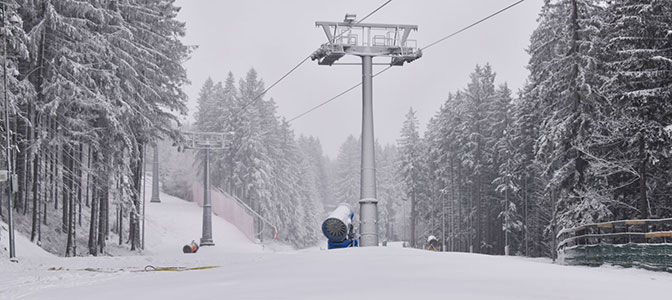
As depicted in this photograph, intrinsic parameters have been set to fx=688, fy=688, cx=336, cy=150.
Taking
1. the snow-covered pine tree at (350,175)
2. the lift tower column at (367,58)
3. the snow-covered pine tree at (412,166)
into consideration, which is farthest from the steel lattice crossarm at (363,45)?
the snow-covered pine tree at (350,175)

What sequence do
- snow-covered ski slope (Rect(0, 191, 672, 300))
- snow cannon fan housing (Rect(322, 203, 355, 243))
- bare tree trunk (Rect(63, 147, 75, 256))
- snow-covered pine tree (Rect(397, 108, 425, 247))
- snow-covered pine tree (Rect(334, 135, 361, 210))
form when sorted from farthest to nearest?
snow-covered pine tree (Rect(334, 135, 361, 210)) < snow-covered pine tree (Rect(397, 108, 425, 247)) < bare tree trunk (Rect(63, 147, 75, 256)) < snow cannon fan housing (Rect(322, 203, 355, 243)) < snow-covered ski slope (Rect(0, 191, 672, 300))

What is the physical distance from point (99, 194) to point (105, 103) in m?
5.48

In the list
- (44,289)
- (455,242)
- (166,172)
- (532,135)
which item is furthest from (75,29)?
(166,172)

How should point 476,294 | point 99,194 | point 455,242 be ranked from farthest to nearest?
point 455,242
point 99,194
point 476,294

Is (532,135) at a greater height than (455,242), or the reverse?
(532,135)

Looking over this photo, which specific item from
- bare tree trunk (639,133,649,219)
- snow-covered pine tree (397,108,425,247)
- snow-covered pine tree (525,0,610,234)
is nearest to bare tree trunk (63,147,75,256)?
snow-covered pine tree (525,0,610,234)

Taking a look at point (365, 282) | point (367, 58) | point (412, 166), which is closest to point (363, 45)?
point (367, 58)

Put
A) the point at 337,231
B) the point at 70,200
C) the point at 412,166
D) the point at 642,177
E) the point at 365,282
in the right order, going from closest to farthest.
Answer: the point at 365,282 < the point at 337,231 < the point at 642,177 < the point at 70,200 < the point at 412,166

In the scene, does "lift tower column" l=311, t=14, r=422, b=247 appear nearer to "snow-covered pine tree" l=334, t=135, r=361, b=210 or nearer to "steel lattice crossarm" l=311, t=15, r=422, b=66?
"steel lattice crossarm" l=311, t=15, r=422, b=66

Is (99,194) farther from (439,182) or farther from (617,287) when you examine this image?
(439,182)

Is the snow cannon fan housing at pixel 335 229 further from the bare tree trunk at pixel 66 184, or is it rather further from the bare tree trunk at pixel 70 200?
the bare tree trunk at pixel 66 184

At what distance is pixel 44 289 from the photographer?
430 inches

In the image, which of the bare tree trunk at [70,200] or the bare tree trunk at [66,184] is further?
the bare tree trunk at [66,184]

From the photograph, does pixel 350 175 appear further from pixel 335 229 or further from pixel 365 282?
pixel 365 282
